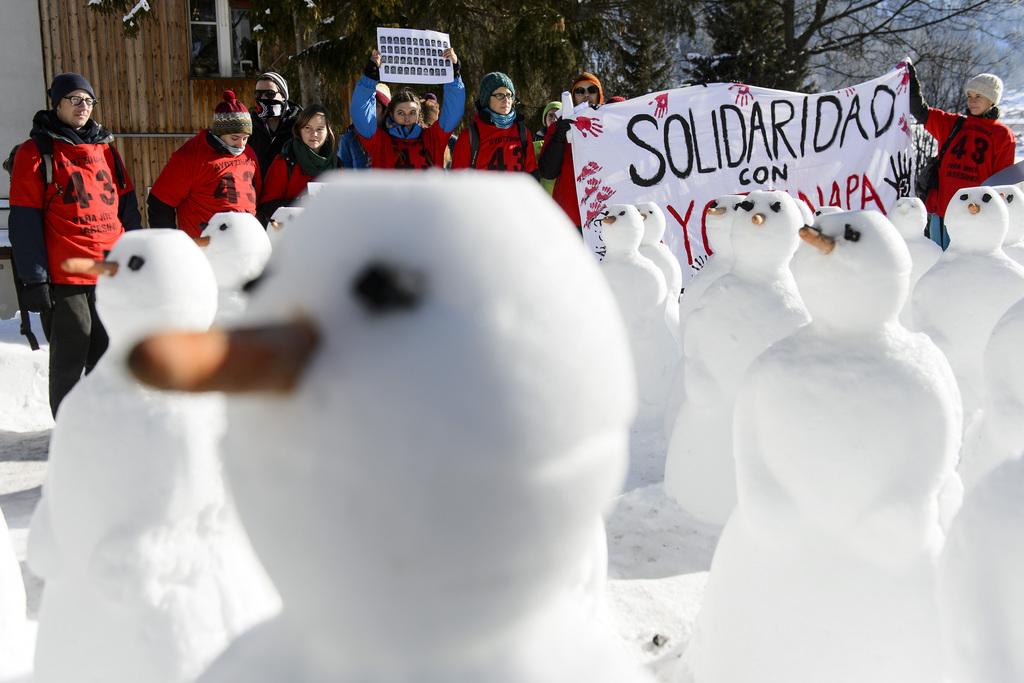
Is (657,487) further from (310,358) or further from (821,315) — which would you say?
(310,358)

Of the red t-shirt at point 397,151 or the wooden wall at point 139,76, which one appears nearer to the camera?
the red t-shirt at point 397,151

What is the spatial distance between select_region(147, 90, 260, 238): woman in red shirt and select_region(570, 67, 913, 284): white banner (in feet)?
7.70

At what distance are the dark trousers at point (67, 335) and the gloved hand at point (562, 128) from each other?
3.08 m

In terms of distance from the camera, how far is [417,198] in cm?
75

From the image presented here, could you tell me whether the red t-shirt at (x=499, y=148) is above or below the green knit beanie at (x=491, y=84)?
below

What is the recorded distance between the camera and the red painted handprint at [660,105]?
625 cm

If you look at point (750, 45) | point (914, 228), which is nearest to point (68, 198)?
point (914, 228)

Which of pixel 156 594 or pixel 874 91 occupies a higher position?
pixel 874 91

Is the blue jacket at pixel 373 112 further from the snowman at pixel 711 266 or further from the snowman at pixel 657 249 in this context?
the snowman at pixel 711 266

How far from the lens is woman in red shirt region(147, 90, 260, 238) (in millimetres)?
4461

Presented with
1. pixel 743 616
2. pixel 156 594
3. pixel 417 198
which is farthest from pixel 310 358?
pixel 743 616

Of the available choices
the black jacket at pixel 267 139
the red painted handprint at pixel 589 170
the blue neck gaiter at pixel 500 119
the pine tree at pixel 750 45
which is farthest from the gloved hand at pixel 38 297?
the pine tree at pixel 750 45

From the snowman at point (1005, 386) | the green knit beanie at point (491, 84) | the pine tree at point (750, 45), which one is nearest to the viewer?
the snowman at point (1005, 386)

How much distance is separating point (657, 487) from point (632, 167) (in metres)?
3.00
